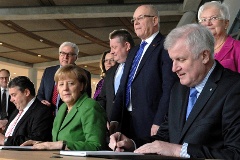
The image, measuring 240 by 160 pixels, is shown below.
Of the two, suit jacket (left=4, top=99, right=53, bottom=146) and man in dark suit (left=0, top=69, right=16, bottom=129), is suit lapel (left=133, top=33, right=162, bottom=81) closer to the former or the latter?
suit jacket (left=4, top=99, right=53, bottom=146)

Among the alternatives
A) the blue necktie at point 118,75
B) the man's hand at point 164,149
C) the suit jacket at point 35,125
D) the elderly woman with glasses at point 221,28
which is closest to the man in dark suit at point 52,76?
the blue necktie at point 118,75

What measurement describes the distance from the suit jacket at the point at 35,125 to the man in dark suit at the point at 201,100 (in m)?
1.54

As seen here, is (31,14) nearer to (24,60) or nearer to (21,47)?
(21,47)

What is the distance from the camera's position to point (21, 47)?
20516 mm

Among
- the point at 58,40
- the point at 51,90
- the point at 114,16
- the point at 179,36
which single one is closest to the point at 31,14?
the point at 114,16

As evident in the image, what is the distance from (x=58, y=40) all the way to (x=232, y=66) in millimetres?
16184

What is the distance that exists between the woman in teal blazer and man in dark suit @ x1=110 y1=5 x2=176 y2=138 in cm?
44

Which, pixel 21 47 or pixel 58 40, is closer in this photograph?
pixel 58 40

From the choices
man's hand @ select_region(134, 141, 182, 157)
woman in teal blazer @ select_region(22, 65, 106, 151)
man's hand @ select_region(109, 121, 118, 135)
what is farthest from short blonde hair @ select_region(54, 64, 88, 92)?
man's hand @ select_region(134, 141, 182, 157)

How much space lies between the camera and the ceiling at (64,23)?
13587mm

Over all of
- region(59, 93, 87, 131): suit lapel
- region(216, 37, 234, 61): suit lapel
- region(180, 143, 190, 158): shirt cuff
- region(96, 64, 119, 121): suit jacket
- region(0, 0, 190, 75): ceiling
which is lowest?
region(180, 143, 190, 158): shirt cuff

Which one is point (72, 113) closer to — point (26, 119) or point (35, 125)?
point (35, 125)

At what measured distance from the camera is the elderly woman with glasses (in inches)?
124

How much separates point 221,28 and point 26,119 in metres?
1.81
